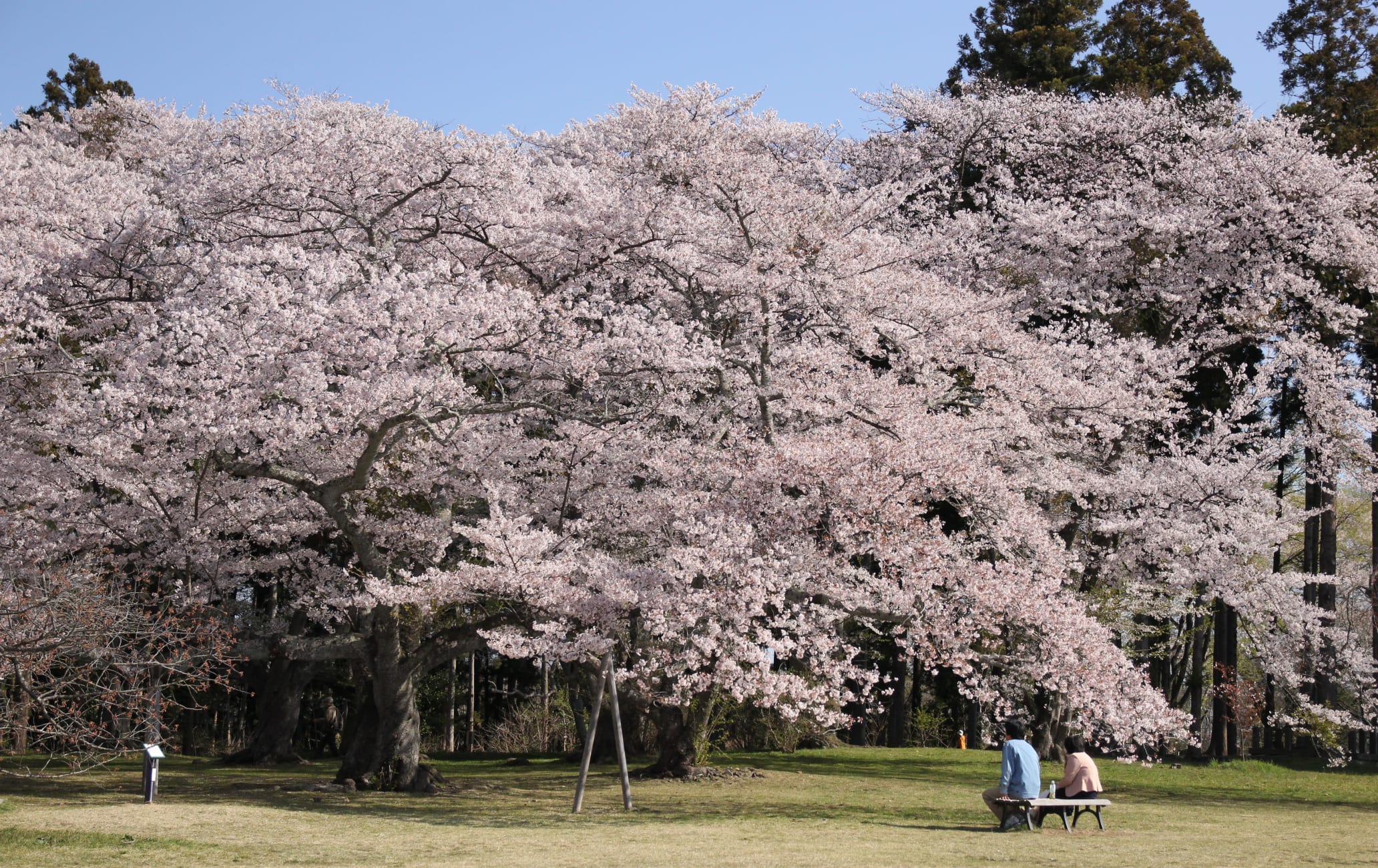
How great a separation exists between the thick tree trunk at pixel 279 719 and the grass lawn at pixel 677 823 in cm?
167

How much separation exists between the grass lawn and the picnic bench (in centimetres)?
14

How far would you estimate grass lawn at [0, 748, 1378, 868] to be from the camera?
8680mm

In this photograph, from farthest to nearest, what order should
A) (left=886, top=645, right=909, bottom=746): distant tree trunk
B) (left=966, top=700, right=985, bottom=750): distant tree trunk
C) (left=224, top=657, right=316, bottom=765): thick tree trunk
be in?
(left=966, top=700, right=985, bottom=750): distant tree trunk
(left=886, top=645, right=909, bottom=746): distant tree trunk
(left=224, top=657, right=316, bottom=765): thick tree trunk

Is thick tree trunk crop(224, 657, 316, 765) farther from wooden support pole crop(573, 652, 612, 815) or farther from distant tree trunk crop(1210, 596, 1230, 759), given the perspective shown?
distant tree trunk crop(1210, 596, 1230, 759)

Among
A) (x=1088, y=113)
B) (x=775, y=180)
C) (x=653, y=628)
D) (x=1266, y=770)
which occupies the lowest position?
(x=1266, y=770)

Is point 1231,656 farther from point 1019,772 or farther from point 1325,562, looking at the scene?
point 1019,772

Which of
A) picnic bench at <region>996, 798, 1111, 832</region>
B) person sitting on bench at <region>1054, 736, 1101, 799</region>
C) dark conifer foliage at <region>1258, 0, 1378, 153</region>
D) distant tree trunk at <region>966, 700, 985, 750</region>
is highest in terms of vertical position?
dark conifer foliage at <region>1258, 0, 1378, 153</region>

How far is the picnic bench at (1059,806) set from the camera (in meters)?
10.2

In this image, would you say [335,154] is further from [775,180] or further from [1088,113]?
[1088,113]

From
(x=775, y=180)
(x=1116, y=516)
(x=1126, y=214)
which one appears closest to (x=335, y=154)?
(x=775, y=180)

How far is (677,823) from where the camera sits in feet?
37.6

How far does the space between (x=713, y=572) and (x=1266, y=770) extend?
12864 millimetres

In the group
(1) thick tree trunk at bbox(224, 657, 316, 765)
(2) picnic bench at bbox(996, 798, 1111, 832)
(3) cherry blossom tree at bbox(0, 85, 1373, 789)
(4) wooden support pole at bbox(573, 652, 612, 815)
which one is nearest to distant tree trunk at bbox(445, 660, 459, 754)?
(3) cherry blossom tree at bbox(0, 85, 1373, 789)

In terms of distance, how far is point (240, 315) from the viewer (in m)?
12.7
